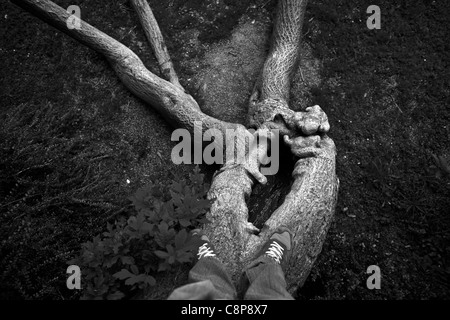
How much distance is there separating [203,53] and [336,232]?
2.39 metres

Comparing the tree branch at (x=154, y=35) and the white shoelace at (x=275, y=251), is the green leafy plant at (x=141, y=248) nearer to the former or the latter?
the white shoelace at (x=275, y=251)

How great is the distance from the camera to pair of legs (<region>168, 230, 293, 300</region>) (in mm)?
1948

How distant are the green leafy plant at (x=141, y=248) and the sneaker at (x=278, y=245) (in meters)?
0.49

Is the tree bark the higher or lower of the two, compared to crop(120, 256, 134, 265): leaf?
higher

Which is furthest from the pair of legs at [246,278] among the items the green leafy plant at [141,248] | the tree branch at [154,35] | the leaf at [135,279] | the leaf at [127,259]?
the tree branch at [154,35]

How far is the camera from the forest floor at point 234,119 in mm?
2863

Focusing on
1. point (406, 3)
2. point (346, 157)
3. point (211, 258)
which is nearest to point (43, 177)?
point (211, 258)

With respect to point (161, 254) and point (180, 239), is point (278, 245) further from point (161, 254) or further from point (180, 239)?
point (161, 254)

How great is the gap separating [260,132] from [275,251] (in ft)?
3.85

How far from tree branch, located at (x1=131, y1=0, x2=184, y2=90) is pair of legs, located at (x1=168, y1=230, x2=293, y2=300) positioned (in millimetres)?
2093

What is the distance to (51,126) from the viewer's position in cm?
344

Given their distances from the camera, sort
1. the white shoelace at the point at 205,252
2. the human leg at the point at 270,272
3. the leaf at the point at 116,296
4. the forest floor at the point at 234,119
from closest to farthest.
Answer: the human leg at the point at 270,272, the leaf at the point at 116,296, the white shoelace at the point at 205,252, the forest floor at the point at 234,119

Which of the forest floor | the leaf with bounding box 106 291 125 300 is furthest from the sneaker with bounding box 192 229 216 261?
the forest floor

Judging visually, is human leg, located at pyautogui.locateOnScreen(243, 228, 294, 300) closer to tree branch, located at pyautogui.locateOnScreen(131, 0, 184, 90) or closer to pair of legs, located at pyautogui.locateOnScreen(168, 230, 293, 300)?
pair of legs, located at pyautogui.locateOnScreen(168, 230, 293, 300)
